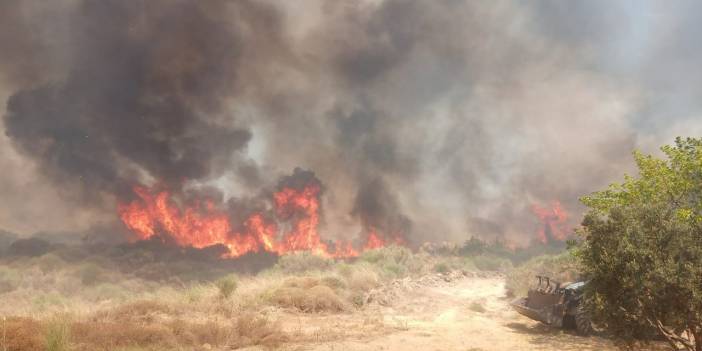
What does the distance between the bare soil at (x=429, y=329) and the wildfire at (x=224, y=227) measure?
28.7 metres

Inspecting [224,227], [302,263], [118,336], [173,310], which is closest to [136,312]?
[173,310]

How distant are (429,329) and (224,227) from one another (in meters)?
41.2

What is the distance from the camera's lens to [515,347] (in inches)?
453

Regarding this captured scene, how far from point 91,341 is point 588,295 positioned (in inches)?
459

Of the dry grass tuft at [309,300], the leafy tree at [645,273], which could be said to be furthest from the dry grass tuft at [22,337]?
the leafy tree at [645,273]

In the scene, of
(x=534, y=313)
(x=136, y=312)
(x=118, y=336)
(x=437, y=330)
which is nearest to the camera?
(x=118, y=336)

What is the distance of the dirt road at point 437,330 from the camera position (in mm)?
11547

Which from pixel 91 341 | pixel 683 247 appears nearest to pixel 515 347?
pixel 683 247

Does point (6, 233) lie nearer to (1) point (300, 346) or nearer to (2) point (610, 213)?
(1) point (300, 346)

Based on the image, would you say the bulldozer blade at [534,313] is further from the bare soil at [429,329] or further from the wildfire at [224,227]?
the wildfire at [224,227]

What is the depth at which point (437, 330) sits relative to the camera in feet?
45.2

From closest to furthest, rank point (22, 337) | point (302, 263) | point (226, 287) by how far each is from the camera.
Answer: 1. point (22, 337)
2. point (226, 287)
3. point (302, 263)

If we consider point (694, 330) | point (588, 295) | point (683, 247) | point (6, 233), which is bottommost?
point (694, 330)

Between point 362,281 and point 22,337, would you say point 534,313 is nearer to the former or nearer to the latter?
point 362,281
